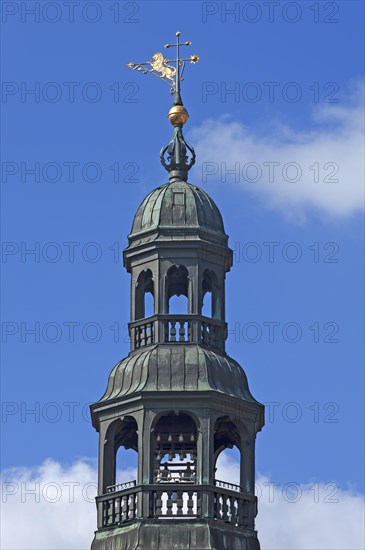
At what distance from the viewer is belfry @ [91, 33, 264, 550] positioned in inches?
4141

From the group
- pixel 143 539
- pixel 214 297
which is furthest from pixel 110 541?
pixel 214 297

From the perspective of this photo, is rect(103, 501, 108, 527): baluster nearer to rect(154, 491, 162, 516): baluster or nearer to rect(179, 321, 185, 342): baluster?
rect(154, 491, 162, 516): baluster

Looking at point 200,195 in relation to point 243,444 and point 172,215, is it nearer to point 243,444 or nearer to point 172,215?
point 172,215

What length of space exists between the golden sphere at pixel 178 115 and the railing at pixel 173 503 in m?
13.5

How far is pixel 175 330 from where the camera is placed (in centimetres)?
10825

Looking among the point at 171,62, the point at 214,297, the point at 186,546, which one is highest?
the point at 171,62

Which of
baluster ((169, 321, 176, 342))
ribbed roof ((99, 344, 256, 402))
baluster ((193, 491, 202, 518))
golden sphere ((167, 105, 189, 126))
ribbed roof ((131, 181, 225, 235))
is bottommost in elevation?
baluster ((193, 491, 202, 518))

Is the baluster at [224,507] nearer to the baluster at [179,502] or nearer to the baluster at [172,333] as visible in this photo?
the baluster at [179,502]

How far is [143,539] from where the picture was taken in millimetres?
104312

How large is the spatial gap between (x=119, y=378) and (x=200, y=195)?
7.33 metres

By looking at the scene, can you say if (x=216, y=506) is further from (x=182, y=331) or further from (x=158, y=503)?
(x=182, y=331)

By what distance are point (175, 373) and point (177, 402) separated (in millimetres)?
1143

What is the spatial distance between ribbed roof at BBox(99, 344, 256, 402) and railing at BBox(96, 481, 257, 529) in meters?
3.17

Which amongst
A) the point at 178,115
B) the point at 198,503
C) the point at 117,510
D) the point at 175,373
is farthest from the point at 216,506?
the point at 178,115
